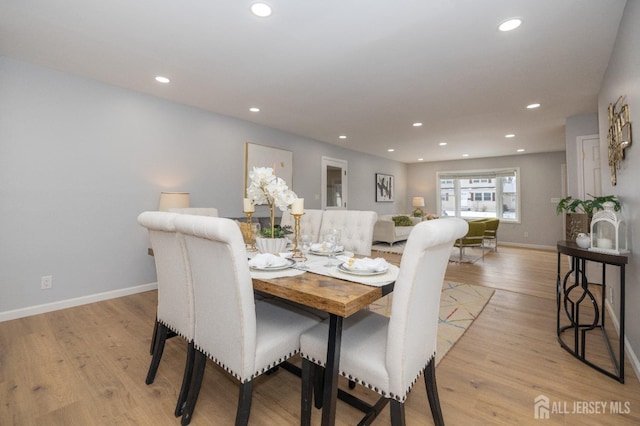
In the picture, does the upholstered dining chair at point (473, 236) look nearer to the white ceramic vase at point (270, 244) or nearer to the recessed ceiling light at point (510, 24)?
the recessed ceiling light at point (510, 24)

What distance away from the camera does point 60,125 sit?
9.61ft

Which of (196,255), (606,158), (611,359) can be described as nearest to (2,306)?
(196,255)

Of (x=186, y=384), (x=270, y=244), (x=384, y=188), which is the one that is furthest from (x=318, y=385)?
(x=384, y=188)

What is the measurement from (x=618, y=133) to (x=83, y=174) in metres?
4.76

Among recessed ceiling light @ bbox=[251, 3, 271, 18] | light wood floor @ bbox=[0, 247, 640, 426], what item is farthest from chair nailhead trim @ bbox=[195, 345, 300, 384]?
recessed ceiling light @ bbox=[251, 3, 271, 18]

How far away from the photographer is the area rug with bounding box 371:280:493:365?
2349 mm

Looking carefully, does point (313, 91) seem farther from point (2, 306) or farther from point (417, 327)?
point (2, 306)

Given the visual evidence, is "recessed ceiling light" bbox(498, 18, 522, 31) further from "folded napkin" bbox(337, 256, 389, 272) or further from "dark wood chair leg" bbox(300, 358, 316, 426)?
"dark wood chair leg" bbox(300, 358, 316, 426)

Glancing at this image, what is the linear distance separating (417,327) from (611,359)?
6.26 feet

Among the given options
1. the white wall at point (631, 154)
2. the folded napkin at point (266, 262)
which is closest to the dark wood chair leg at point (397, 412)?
the folded napkin at point (266, 262)

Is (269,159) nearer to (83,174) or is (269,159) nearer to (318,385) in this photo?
(83,174)

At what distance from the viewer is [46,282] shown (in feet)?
9.43

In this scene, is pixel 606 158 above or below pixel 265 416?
above

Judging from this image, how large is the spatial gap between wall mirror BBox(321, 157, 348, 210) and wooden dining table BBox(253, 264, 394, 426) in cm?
471
